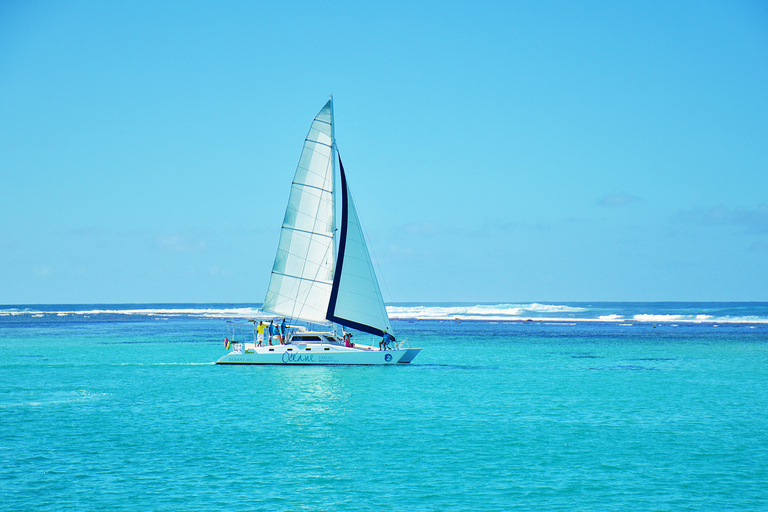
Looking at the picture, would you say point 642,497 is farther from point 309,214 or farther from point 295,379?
point 309,214

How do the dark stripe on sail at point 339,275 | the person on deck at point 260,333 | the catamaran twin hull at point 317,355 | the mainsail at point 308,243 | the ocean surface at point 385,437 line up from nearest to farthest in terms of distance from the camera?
the ocean surface at point 385,437 → the catamaran twin hull at point 317,355 → the dark stripe on sail at point 339,275 → the mainsail at point 308,243 → the person on deck at point 260,333

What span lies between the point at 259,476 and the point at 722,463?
478 inches

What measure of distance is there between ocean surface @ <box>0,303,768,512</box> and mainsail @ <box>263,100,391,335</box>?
10.8 ft

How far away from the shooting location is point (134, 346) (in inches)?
2286

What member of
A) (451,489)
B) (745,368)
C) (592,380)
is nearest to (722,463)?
(451,489)

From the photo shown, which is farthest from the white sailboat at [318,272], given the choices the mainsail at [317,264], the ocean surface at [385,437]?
the ocean surface at [385,437]

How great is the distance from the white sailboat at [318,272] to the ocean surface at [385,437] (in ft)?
6.60

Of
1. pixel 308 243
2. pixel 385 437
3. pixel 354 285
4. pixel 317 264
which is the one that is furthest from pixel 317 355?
pixel 385 437

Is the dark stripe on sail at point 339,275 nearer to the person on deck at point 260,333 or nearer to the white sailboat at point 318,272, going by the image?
the white sailboat at point 318,272

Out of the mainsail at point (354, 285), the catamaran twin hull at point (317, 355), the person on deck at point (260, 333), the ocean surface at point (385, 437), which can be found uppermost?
the mainsail at point (354, 285)

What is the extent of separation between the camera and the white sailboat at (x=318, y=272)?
39.6m

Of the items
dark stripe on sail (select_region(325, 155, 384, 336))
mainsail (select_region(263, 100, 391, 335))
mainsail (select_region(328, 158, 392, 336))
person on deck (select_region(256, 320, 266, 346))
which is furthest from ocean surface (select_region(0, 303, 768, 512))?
mainsail (select_region(263, 100, 391, 335))

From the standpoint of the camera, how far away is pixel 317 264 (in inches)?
1564

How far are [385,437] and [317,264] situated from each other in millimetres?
18685
